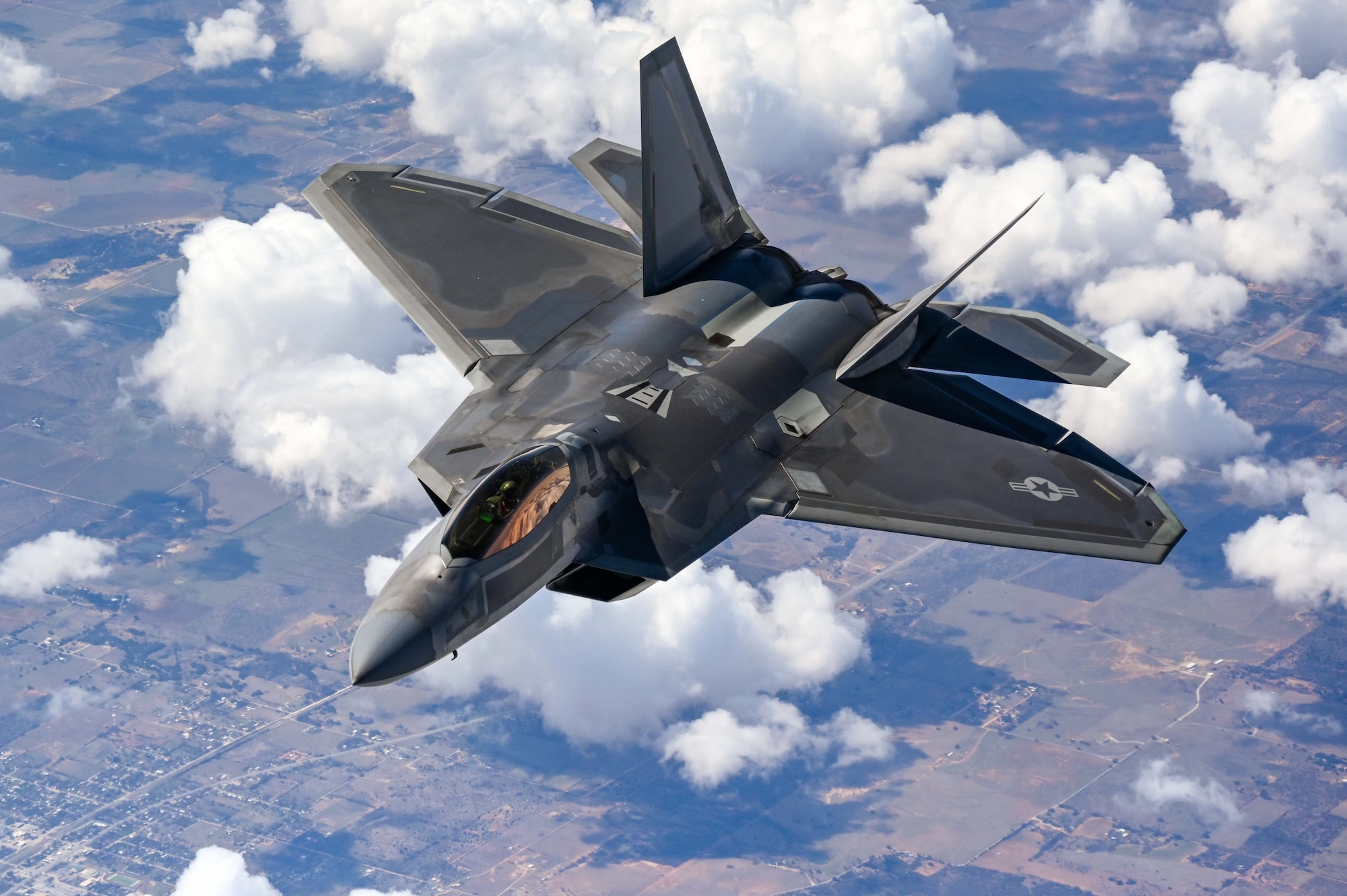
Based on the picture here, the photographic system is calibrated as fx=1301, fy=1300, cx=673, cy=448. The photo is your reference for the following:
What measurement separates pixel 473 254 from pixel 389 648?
45.4 ft

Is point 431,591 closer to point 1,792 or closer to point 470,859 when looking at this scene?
point 470,859

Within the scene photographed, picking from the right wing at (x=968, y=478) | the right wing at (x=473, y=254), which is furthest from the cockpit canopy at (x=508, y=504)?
the right wing at (x=473, y=254)

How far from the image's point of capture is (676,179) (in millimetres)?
29516

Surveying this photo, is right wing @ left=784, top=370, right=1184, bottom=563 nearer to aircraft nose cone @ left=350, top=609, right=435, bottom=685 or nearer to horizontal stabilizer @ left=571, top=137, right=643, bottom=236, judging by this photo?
horizontal stabilizer @ left=571, top=137, right=643, bottom=236

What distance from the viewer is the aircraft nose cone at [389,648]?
63.6 ft

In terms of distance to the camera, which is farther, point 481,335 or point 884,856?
point 884,856

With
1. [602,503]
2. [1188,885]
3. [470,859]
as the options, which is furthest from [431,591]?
[1188,885]

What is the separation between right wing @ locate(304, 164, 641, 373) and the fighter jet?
70 mm

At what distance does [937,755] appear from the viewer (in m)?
193

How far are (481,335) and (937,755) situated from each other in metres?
177

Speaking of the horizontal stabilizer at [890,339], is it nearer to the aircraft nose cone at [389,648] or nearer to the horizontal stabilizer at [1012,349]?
the horizontal stabilizer at [1012,349]

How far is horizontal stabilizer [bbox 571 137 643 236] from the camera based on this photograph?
3192 centimetres

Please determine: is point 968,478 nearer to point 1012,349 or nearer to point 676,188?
point 1012,349

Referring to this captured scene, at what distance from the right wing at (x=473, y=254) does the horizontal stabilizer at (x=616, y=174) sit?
590 millimetres
